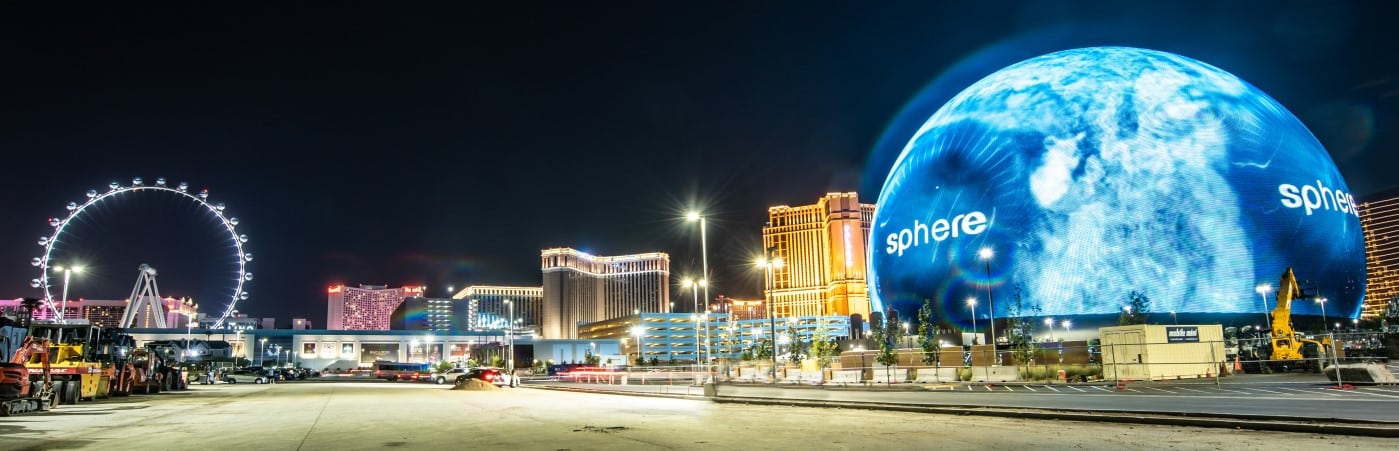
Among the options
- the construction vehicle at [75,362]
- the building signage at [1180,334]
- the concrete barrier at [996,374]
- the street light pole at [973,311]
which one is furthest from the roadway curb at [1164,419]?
the street light pole at [973,311]

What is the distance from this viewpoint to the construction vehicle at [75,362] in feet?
88.3

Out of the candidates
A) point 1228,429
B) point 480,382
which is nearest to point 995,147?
point 480,382

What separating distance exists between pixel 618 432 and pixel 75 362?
89.5 feet

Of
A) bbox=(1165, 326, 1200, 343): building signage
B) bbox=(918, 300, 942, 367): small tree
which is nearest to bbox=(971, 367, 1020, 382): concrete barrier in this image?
bbox=(1165, 326, 1200, 343): building signage

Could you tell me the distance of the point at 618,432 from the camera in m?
13.4

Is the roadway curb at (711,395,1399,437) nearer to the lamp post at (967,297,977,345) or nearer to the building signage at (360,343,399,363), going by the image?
the lamp post at (967,297,977,345)

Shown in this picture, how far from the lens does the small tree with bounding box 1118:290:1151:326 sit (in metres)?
51.3

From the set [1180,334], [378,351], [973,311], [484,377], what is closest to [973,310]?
[973,311]

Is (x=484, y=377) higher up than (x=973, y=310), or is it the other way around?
(x=973, y=310)

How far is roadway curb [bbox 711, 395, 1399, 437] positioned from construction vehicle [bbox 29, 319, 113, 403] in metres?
26.7

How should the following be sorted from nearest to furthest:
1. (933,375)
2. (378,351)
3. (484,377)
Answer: (933,375) → (484,377) → (378,351)

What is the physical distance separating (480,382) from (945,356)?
87.3 ft

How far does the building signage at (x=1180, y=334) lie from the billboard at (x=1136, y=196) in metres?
22.4

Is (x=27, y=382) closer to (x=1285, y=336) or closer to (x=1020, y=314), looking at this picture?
(x=1285, y=336)
